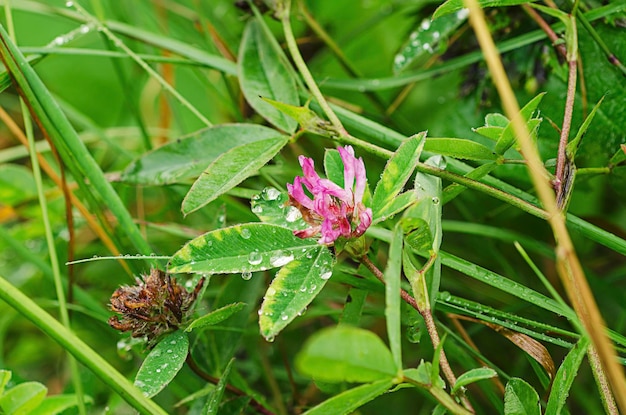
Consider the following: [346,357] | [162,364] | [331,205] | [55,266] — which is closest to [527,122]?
[331,205]

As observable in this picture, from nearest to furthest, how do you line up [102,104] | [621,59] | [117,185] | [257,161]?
[257,161] < [621,59] < [117,185] < [102,104]

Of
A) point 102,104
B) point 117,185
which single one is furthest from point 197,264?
point 102,104

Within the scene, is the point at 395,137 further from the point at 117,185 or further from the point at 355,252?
the point at 117,185

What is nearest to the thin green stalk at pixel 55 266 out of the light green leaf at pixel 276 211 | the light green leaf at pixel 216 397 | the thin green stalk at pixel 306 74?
the light green leaf at pixel 216 397

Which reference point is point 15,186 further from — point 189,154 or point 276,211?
point 276,211

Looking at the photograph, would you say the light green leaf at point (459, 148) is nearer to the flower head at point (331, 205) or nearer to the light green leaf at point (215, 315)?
the flower head at point (331, 205)

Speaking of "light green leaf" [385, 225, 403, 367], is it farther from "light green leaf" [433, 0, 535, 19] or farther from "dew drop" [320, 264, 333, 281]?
"light green leaf" [433, 0, 535, 19]

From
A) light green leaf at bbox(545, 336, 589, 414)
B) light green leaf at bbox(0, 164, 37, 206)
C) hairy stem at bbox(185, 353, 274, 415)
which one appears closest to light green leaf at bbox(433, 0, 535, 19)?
light green leaf at bbox(545, 336, 589, 414)
